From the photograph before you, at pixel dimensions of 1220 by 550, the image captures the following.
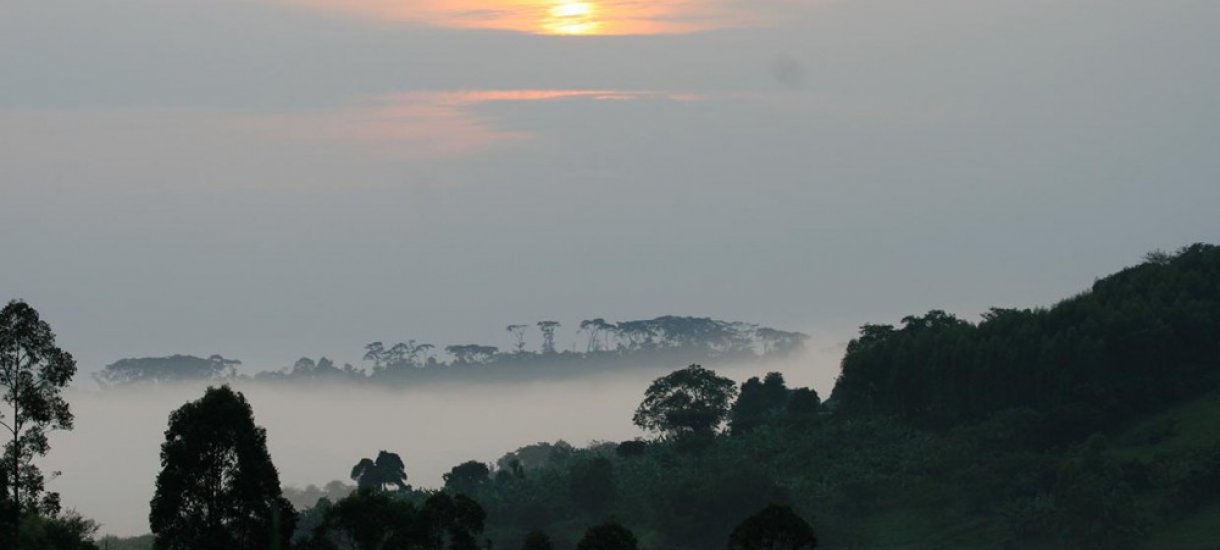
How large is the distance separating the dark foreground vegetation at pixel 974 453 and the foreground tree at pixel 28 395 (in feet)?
162

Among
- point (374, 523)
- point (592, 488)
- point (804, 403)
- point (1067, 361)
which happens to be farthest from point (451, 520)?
point (804, 403)

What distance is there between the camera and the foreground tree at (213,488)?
83.8m

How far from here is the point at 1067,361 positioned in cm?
17100

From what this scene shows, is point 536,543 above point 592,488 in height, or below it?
below

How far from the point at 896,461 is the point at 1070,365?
18965 mm

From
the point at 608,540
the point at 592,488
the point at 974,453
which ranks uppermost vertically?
the point at 592,488

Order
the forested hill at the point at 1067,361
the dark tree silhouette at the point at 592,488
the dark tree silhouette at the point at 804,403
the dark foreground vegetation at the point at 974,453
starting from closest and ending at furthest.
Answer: the dark foreground vegetation at the point at 974,453, the forested hill at the point at 1067,361, the dark tree silhouette at the point at 592,488, the dark tree silhouette at the point at 804,403

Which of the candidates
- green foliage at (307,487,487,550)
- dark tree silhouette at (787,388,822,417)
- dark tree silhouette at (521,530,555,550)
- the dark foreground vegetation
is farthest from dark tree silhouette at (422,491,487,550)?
dark tree silhouette at (787,388,822,417)

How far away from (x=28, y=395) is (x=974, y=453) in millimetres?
99417

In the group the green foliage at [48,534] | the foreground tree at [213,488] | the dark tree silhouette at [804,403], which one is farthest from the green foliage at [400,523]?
the dark tree silhouette at [804,403]

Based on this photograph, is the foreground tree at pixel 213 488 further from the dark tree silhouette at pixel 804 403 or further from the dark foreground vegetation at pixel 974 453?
the dark tree silhouette at pixel 804 403

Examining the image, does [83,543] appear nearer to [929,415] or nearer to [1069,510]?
→ [1069,510]

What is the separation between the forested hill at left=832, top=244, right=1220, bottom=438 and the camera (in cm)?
16775

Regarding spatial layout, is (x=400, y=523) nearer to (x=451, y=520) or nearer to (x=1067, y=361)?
(x=451, y=520)
